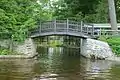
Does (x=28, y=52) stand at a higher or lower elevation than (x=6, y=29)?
lower

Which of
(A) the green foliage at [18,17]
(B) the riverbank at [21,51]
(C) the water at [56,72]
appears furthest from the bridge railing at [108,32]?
(B) the riverbank at [21,51]

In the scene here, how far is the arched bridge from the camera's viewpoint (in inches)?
1147

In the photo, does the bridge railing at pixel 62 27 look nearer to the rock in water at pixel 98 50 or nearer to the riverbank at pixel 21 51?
the riverbank at pixel 21 51

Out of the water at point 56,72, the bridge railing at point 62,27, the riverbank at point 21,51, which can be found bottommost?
the water at point 56,72

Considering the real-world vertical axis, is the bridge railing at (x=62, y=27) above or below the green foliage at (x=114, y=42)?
above

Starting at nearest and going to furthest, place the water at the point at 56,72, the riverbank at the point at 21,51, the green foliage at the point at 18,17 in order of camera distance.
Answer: the water at the point at 56,72
the riverbank at the point at 21,51
the green foliage at the point at 18,17

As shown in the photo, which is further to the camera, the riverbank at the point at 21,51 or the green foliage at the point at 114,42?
the green foliage at the point at 114,42

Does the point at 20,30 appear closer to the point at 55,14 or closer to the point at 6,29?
the point at 6,29

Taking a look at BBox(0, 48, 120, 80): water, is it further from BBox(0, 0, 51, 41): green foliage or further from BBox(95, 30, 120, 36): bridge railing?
BBox(95, 30, 120, 36): bridge railing

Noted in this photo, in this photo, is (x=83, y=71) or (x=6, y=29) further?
(x=6, y=29)

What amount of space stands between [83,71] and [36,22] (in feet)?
33.2

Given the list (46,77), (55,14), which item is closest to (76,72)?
(46,77)

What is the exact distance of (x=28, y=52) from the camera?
27422 mm

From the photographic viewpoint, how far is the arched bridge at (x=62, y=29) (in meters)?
29.1
